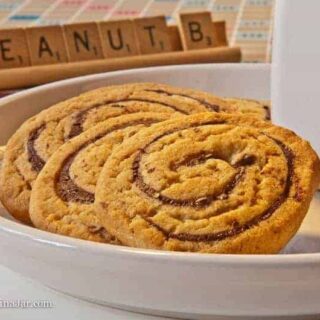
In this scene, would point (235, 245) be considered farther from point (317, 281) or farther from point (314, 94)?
point (314, 94)

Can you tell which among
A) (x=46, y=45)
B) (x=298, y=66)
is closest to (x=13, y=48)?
(x=46, y=45)

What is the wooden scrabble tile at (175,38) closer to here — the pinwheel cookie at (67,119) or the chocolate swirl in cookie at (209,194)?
the pinwheel cookie at (67,119)

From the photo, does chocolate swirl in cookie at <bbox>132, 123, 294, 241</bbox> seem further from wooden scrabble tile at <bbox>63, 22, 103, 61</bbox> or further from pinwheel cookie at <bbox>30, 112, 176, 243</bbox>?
wooden scrabble tile at <bbox>63, 22, 103, 61</bbox>

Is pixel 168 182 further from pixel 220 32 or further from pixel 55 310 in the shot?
pixel 220 32

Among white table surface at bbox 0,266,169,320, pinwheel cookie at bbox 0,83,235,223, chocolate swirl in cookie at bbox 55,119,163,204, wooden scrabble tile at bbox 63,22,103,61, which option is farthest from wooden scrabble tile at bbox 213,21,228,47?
white table surface at bbox 0,266,169,320

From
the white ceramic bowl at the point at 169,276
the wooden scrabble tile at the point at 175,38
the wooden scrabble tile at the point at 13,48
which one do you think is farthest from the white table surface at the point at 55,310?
the wooden scrabble tile at the point at 175,38
